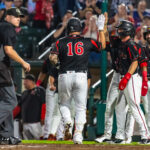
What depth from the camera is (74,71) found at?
8562mm

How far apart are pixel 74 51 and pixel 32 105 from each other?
413cm

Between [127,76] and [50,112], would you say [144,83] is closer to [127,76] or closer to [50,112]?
[127,76]

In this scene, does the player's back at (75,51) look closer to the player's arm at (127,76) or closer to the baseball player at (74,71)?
the baseball player at (74,71)

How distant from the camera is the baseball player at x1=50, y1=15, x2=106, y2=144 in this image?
853 cm

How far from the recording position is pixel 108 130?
9.16 metres

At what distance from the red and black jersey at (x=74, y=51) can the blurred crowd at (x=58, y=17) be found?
2813 millimetres

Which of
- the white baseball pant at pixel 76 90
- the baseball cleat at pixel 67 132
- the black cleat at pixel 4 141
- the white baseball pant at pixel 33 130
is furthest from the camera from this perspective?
the white baseball pant at pixel 33 130

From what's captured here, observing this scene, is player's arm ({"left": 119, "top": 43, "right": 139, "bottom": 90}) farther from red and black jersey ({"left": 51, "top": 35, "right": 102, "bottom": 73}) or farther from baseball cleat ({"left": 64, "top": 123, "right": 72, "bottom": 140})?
baseball cleat ({"left": 64, "top": 123, "right": 72, "bottom": 140})

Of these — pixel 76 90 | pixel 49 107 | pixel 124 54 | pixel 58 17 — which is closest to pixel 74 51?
pixel 76 90

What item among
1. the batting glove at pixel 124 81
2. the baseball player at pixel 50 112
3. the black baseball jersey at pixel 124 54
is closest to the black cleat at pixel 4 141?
the batting glove at pixel 124 81

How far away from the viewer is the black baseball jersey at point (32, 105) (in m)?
12.4

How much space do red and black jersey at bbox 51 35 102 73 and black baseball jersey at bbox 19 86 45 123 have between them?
3886 mm

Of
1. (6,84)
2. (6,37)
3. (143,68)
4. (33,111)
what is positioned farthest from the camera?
(33,111)

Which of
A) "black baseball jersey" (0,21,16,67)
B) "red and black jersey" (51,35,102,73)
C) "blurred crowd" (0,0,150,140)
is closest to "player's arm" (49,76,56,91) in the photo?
"blurred crowd" (0,0,150,140)
